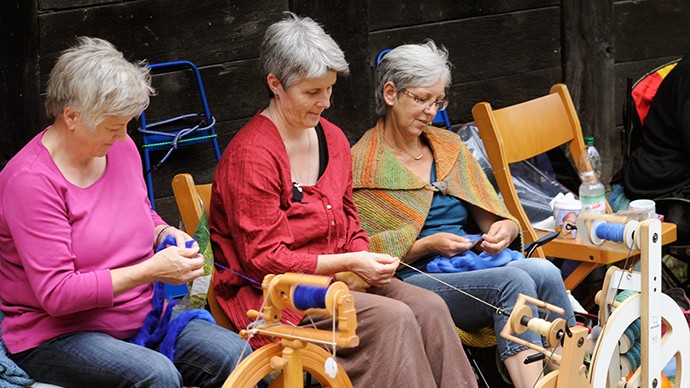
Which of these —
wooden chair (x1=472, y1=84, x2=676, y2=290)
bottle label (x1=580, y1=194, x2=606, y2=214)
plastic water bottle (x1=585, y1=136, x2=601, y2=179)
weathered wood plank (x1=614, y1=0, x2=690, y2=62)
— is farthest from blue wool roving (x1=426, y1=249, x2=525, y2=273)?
weathered wood plank (x1=614, y1=0, x2=690, y2=62)

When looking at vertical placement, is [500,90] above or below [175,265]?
below

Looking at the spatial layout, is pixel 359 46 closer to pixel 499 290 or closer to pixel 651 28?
pixel 499 290

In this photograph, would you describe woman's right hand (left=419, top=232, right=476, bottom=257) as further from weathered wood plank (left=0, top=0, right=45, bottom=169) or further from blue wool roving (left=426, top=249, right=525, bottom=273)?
weathered wood plank (left=0, top=0, right=45, bottom=169)

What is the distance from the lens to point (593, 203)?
13.2 feet

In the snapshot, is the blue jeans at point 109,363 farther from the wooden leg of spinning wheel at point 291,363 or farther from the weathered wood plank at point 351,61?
the weathered wood plank at point 351,61

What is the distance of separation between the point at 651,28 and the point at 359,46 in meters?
1.66

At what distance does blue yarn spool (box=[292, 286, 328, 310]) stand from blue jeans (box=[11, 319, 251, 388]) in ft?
1.15

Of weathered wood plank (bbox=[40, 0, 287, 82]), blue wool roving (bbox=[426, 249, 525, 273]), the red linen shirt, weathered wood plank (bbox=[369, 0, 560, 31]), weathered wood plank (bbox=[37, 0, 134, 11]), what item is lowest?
blue wool roving (bbox=[426, 249, 525, 273])

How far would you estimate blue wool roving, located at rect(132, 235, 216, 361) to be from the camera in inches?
111

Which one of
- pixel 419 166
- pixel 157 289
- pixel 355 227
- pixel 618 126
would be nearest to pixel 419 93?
pixel 419 166

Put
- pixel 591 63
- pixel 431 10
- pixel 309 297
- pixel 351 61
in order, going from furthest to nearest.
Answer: pixel 591 63, pixel 431 10, pixel 351 61, pixel 309 297

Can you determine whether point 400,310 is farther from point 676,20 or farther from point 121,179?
point 676,20

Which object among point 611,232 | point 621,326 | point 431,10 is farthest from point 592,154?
A: point 621,326

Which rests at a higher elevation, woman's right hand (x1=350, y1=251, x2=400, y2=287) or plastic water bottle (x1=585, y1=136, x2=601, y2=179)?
woman's right hand (x1=350, y1=251, x2=400, y2=287)
